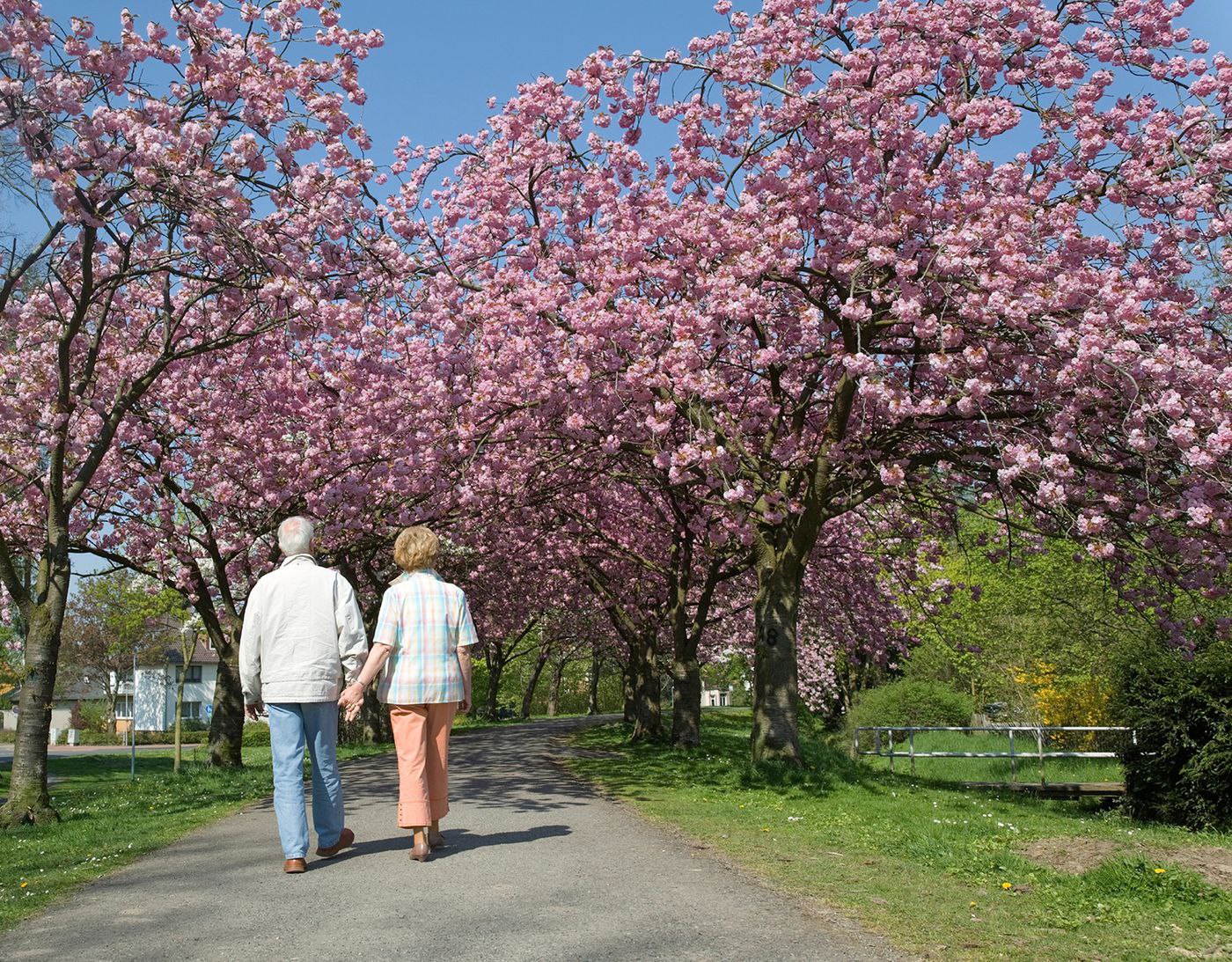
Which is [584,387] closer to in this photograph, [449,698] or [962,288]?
[962,288]

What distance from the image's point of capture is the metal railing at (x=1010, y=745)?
17125 millimetres

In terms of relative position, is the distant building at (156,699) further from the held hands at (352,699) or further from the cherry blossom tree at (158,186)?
the held hands at (352,699)

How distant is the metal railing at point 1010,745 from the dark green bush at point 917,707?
3.22 ft

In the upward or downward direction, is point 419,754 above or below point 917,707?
above

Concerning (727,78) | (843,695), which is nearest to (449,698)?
(727,78)

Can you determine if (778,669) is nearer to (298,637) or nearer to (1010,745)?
(1010,745)

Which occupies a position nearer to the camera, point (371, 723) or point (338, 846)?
point (338, 846)

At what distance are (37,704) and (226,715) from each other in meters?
8.22

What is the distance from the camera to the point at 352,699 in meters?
6.52

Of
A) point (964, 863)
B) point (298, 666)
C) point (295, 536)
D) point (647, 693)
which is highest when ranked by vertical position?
point (295, 536)

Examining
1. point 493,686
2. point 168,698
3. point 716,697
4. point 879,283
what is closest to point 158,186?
point 879,283

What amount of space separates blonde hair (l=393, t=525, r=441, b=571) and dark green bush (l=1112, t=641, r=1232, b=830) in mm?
8208

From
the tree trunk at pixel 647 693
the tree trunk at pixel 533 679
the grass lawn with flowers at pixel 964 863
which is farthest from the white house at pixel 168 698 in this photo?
the grass lawn with flowers at pixel 964 863

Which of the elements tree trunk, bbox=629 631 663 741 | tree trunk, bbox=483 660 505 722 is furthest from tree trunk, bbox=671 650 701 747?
tree trunk, bbox=483 660 505 722
